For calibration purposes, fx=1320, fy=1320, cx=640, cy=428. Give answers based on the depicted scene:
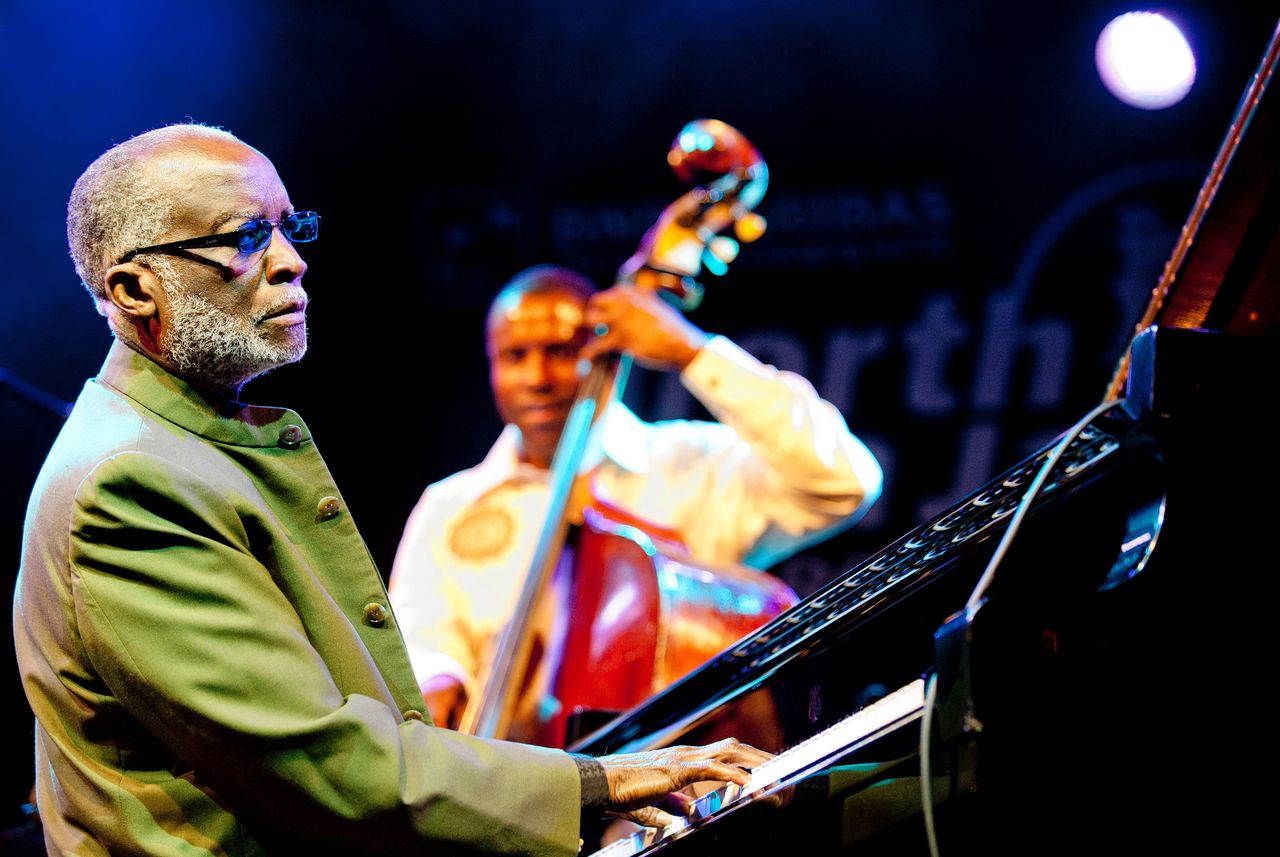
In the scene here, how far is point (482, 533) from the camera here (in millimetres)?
3889

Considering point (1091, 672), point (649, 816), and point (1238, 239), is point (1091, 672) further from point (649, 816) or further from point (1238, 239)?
point (1238, 239)

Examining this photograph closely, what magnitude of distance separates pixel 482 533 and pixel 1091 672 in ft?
8.68

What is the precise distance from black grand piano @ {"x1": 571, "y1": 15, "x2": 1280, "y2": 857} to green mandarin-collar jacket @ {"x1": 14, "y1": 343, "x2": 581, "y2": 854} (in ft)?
0.96

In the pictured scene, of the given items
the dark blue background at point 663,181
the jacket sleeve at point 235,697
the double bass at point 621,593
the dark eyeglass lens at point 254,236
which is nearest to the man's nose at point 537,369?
the double bass at point 621,593

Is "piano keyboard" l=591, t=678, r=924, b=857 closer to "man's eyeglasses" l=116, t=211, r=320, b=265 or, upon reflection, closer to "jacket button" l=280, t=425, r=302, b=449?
"jacket button" l=280, t=425, r=302, b=449

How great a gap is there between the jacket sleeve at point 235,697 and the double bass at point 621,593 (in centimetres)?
132

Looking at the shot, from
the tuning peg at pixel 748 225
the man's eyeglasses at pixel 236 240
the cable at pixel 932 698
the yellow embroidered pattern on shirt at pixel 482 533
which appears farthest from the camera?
the yellow embroidered pattern on shirt at pixel 482 533

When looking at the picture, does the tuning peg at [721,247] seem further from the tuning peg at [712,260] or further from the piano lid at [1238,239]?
the piano lid at [1238,239]

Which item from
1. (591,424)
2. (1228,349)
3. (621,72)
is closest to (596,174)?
(621,72)

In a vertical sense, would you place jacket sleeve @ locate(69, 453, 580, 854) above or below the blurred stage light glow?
below

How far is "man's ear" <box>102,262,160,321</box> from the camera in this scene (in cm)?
177

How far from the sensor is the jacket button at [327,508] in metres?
1.78

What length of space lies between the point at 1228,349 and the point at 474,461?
3882 millimetres

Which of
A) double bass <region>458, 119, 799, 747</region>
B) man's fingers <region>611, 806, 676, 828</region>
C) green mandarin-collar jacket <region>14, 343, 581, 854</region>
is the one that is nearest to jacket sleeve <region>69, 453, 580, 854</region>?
green mandarin-collar jacket <region>14, 343, 581, 854</region>
